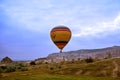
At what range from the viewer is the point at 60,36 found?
3976 inches

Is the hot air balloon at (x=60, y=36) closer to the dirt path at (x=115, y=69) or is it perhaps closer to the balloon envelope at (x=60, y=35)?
the balloon envelope at (x=60, y=35)

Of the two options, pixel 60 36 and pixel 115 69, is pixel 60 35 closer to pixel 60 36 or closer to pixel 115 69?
pixel 60 36

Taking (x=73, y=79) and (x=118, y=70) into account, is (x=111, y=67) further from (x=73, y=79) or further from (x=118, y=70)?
(x=73, y=79)

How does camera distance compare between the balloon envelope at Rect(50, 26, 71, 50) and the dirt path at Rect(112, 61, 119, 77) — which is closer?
the dirt path at Rect(112, 61, 119, 77)

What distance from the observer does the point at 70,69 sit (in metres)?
92.2

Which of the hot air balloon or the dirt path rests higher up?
the hot air balloon

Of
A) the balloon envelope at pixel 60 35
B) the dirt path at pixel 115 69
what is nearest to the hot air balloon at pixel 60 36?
the balloon envelope at pixel 60 35

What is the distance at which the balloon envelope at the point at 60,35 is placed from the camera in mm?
101375

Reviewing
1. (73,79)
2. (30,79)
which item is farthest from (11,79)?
(73,79)

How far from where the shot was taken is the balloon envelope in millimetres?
101375

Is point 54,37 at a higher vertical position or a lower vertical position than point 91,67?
higher

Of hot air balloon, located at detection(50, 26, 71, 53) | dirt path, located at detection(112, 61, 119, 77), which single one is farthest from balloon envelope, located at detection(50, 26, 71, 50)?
dirt path, located at detection(112, 61, 119, 77)

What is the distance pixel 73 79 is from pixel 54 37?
3530 centimetres

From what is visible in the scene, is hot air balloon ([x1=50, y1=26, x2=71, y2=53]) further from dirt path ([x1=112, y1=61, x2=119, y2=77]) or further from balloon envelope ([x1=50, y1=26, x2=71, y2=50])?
dirt path ([x1=112, y1=61, x2=119, y2=77])
